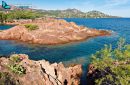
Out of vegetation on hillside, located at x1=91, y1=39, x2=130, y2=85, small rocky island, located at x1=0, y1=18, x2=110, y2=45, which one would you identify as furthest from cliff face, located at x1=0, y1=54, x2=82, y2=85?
small rocky island, located at x1=0, y1=18, x2=110, y2=45

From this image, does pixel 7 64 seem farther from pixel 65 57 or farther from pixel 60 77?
pixel 65 57

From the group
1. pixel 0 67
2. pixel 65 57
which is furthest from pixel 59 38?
pixel 0 67

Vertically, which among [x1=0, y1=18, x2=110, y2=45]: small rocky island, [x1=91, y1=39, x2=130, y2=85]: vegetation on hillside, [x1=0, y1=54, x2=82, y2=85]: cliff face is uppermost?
[x1=91, y1=39, x2=130, y2=85]: vegetation on hillside

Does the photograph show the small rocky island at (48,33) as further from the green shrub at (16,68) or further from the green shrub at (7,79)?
the green shrub at (7,79)

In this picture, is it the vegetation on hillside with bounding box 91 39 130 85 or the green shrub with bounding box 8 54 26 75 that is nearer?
the vegetation on hillside with bounding box 91 39 130 85

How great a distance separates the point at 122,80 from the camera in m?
38.9

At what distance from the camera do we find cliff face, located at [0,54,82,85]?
134ft

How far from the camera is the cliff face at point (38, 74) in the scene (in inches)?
1610

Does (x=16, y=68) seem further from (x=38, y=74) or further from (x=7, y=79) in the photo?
(x=7, y=79)

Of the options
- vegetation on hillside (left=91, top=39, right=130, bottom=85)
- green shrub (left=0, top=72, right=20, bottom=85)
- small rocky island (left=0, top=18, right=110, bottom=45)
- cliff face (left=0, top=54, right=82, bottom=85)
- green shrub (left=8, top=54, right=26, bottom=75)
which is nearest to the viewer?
green shrub (left=0, top=72, right=20, bottom=85)

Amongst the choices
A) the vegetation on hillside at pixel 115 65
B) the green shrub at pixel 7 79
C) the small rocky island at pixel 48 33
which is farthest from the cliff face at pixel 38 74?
the small rocky island at pixel 48 33

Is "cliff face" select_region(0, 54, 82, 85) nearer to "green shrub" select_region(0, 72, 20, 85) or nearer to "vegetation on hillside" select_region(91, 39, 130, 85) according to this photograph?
"green shrub" select_region(0, 72, 20, 85)

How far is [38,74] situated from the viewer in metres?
43.6

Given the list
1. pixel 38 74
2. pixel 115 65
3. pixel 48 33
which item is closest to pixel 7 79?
pixel 38 74
